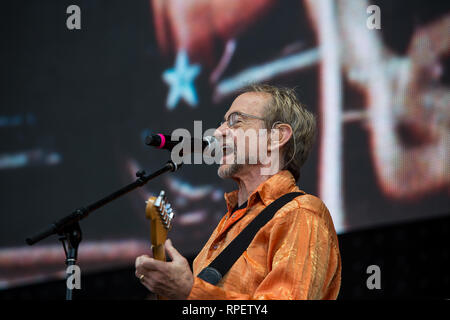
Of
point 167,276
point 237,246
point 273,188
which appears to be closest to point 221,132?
point 273,188

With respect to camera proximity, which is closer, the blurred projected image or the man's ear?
the man's ear

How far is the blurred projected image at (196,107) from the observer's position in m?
3.48

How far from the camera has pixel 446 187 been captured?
4203 millimetres

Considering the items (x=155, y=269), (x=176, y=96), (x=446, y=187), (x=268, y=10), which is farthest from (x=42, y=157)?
(x=446, y=187)

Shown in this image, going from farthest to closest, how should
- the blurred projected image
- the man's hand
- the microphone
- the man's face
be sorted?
the blurred projected image
the man's face
the microphone
the man's hand

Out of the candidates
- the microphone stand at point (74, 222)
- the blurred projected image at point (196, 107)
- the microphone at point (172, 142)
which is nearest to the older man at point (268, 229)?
the microphone at point (172, 142)

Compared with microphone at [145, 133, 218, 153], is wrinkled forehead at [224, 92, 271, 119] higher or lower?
higher

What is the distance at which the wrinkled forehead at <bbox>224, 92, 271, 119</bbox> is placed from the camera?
2.23 m

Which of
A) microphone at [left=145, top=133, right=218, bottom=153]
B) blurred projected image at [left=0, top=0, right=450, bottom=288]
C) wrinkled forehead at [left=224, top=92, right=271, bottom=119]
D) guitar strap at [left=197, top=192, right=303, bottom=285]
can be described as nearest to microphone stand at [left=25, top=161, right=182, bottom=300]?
microphone at [left=145, top=133, right=218, bottom=153]

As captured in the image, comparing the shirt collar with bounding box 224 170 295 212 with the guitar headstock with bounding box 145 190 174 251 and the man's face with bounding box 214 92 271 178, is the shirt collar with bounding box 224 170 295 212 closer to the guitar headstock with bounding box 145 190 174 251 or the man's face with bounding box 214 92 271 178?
the man's face with bounding box 214 92 271 178

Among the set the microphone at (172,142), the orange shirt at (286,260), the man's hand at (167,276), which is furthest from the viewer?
the microphone at (172,142)

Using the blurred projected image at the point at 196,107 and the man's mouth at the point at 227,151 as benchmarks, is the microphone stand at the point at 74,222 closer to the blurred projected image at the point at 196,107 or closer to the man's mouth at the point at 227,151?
the man's mouth at the point at 227,151

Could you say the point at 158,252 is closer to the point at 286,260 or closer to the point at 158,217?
the point at 158,217
